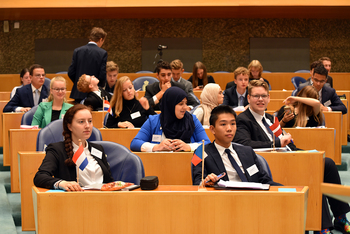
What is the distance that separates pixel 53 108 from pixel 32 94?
1152 mm

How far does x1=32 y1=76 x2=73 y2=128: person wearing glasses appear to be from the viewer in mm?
3881

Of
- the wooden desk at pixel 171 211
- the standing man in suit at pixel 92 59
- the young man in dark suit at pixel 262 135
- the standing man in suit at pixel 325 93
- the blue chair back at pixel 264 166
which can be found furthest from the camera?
the standing man in suit at pixel 92 59

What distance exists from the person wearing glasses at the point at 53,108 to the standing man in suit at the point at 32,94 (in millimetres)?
1030

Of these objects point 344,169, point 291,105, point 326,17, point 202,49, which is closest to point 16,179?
point 291,105

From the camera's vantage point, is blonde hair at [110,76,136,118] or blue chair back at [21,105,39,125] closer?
blue chair back at [21,105,39,125]

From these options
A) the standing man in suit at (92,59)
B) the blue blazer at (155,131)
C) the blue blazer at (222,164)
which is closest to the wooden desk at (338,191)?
the blue blazer at (222,164)

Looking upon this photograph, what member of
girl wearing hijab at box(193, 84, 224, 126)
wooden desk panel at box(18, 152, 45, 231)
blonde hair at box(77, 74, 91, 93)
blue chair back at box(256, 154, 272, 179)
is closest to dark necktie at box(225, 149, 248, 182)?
blue chair back at box(256, 154, 272, 179)

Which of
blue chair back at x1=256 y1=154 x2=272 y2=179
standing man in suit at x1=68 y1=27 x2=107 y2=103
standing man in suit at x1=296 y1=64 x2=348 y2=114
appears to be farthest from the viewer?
standing man in suit at x1=68 y1=27 x2=107 y2=103

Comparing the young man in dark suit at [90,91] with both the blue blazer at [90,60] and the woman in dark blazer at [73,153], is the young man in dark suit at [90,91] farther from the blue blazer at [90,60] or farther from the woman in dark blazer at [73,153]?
the woman in dark blazer at [73,153]

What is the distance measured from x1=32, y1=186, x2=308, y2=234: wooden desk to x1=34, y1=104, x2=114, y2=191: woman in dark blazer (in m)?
0.48

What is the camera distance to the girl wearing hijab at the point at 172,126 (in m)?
3.09

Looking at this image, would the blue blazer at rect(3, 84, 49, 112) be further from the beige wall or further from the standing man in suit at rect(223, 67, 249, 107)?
the beige wall

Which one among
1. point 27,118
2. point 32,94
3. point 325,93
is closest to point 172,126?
point 27,118

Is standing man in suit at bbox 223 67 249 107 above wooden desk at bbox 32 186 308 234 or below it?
above
